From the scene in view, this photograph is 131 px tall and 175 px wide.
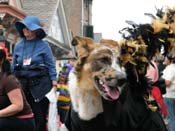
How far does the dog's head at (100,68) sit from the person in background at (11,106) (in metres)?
1.47

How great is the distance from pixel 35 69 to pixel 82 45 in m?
2.28

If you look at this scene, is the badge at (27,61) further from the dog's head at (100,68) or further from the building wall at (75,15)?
the building wall at (75,15)

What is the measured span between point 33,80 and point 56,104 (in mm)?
537

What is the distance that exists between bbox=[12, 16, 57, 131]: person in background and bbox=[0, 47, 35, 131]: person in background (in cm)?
82

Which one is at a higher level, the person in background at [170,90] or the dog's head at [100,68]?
the dog's head at [100,68]

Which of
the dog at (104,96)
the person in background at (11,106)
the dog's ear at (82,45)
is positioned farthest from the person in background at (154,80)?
the person in background at (11,106)

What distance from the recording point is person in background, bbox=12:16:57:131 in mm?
7492

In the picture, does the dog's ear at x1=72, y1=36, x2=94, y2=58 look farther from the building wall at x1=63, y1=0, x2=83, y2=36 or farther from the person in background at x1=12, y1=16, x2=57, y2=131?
the building wall at x1=63, y1=0, x2=83, y2=36

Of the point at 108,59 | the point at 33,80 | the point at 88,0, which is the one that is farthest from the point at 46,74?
the point at 88,0

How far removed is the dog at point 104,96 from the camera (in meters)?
5.09

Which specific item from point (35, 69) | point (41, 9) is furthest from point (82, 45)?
point (41, 9)

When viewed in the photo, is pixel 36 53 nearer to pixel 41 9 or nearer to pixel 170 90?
pixel 170 90

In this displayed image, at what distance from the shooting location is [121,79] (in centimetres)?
507

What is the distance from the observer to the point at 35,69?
7.51 meters
